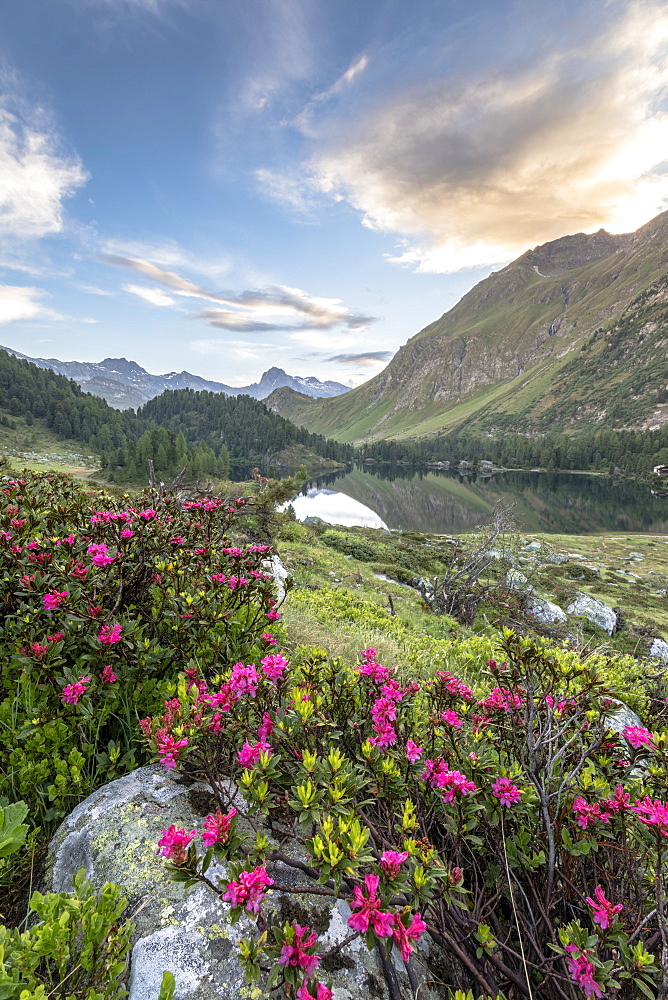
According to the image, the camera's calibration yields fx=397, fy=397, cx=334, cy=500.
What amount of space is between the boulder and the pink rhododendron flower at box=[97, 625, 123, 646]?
1905 cm

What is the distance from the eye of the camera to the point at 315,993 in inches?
57.0

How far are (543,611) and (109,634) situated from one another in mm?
16609

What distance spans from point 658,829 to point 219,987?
6.55 ft

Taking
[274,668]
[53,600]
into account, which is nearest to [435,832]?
[274,668]

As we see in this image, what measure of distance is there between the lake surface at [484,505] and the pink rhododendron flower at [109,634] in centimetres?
3700

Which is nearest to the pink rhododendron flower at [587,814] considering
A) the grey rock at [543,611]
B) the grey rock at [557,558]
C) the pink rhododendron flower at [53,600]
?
the pink rhododendron flower at [53,600]

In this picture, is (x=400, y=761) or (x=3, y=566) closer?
(x=400, y=761)

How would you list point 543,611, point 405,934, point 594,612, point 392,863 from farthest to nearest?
point 594,612 → point 543,611 → point 392,863 → point 405,934

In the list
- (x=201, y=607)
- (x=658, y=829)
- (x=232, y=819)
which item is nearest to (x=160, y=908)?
(x=232, y=819)

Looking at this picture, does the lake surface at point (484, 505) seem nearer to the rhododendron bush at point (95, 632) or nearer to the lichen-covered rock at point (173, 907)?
the rhododendron bush at point (95, 632)

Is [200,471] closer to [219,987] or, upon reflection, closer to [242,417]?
[219,987]

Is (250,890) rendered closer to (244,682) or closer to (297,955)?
(297,955)

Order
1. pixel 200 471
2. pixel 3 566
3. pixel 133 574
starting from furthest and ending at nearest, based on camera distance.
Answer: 1. pixel 200 471
2. pixel 133 574
3. pixel 3 566

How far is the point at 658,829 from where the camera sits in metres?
1.79
